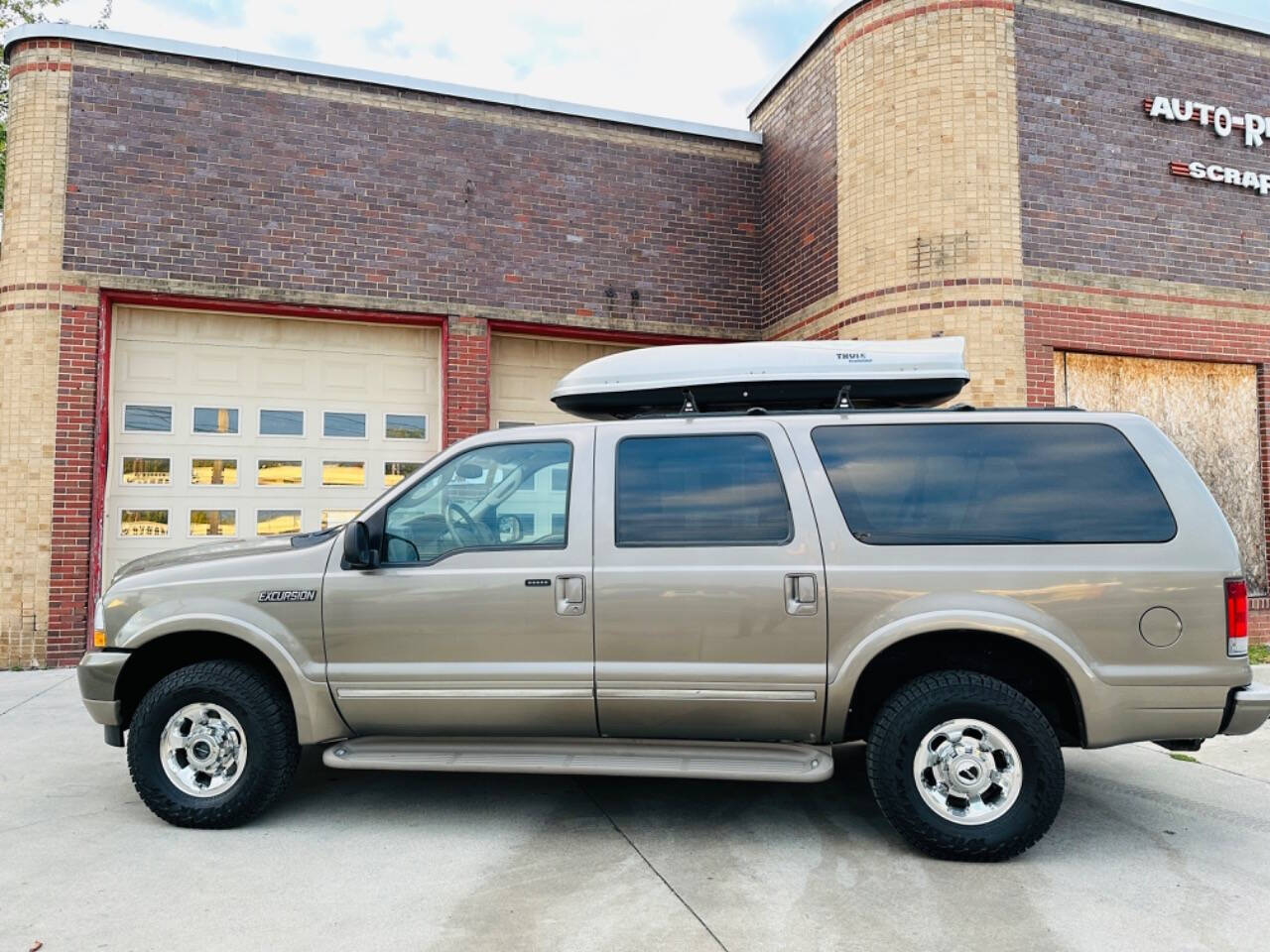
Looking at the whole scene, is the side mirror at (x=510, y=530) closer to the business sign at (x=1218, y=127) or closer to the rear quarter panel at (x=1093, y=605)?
the rear quarter panel at (x=1093, y=605)

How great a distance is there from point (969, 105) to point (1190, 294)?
3123mm

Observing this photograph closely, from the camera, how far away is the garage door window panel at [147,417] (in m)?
9.54

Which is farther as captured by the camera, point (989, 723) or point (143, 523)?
point (143, 523)

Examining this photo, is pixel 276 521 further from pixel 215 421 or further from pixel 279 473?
pixel 215 421

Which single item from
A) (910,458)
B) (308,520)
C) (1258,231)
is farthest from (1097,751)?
(308,520)

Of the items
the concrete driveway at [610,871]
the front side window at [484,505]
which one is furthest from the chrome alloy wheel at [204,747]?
the front side window at [484,505]

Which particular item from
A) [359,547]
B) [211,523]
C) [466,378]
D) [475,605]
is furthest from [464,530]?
[211,523]

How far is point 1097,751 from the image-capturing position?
604 centimetres

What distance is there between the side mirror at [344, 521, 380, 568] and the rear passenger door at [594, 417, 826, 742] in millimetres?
1077

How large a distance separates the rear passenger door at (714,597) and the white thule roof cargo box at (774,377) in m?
0.42

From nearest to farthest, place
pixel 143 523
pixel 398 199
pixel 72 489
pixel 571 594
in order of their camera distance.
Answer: pixel 571 594 → pixel 72 489 → pixel 143 523 → pixel 398 199

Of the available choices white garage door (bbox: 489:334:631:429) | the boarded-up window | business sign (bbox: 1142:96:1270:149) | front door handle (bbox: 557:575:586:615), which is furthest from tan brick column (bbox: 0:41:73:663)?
business sign (bbox: 1142:96:1270:149)

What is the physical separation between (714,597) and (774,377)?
48.3 inches

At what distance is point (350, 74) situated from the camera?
393 inches
